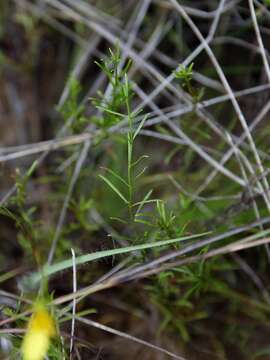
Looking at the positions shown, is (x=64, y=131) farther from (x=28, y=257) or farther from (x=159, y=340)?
(x=159, y=340)

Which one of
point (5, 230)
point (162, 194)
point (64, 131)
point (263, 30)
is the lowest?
point (5, 230)

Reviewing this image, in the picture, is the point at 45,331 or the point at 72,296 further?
the point at 72,296

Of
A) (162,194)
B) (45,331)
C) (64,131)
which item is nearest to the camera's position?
(45,331)

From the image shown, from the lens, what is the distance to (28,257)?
4.49 feet

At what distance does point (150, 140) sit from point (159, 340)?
2.15ft

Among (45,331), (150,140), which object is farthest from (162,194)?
(45,331)

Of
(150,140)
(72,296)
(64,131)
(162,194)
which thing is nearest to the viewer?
(72,296)

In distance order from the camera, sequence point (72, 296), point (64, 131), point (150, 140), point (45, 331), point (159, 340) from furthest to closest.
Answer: point (150, 140) → point (64, 131) → point (159, 340) → point (72, 296) → point (45, 331)

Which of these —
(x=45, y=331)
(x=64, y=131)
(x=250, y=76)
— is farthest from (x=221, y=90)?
(x=45, y=331)

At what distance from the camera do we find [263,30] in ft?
4.33

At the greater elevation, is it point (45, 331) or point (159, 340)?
point (45, 331)

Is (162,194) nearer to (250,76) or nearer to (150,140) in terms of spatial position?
(150,140)

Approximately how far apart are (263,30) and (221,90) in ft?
0.63

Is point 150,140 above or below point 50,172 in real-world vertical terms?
above
